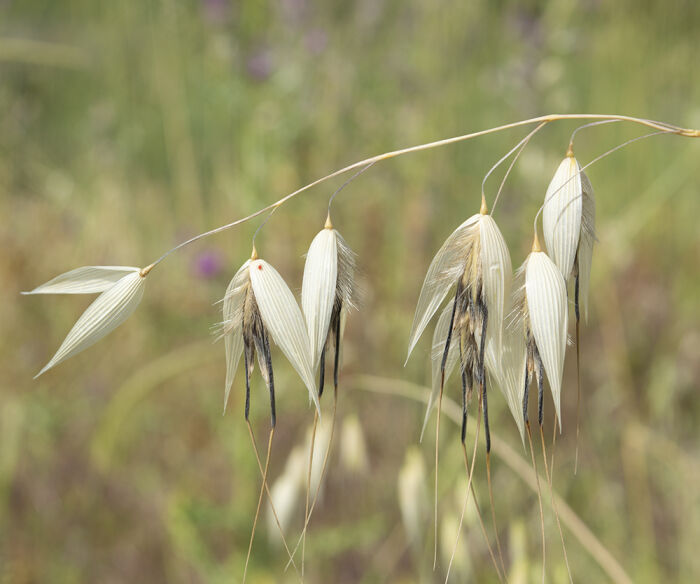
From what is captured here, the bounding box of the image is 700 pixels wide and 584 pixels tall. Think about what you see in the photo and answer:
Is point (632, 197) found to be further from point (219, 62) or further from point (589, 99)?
point (219, 62)

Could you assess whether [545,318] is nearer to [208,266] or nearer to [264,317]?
[264,317]

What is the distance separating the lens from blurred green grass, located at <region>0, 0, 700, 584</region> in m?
1.47

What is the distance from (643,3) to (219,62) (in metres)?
1.86

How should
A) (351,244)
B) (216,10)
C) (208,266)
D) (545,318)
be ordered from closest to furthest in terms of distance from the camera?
(545,318), (208,266), (216,10), (351,244)

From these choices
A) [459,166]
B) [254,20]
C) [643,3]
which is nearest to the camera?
[254,20]

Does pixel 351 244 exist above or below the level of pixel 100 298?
below

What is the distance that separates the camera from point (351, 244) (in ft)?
7.08

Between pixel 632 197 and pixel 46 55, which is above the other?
pixel 46 55

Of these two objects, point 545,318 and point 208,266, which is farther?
point 208,266

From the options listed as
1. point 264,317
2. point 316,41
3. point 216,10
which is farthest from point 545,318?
point 316,41

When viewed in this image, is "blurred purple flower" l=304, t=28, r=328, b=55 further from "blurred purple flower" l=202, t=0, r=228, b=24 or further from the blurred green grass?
"blurred purple flower" l=202, t=0, r=228, b=24

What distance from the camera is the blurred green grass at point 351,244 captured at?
147 cm

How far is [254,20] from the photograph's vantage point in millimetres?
1665

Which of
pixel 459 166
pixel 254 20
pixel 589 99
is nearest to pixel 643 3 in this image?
pixel 589 99
